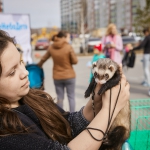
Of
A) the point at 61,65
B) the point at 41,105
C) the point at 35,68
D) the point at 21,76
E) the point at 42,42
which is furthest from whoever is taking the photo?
the point at 42,42

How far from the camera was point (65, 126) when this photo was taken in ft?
4.12

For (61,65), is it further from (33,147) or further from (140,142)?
(33,147)

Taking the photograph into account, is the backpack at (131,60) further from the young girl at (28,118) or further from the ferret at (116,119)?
the young girl at (28,118)

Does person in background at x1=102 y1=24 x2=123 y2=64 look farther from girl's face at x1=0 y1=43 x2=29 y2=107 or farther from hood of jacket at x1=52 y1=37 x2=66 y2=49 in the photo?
girl's face at x1=0 y1=43 x2=29 y2=107

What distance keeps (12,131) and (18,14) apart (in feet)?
11.9

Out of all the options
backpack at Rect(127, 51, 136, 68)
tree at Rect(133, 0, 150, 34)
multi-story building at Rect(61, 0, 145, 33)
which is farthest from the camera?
multi-story building at Rect(61, 0, 145, 33)

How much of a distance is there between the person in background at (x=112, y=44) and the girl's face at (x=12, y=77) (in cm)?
429

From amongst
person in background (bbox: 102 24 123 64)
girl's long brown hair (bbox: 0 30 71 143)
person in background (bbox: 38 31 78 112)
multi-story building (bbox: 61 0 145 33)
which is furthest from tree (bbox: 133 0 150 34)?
multi-story building (bbox: 61 0 145 33)

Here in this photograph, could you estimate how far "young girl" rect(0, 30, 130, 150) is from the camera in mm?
860

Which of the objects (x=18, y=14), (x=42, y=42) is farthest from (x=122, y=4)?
(x=18, y=14)

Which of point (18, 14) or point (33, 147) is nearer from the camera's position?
point (33, 147)

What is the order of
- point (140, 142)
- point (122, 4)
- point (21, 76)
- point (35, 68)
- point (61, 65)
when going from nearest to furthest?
point (21, 76) → point (140, 142) → point (35, 68) → point (61, 65) → point (122, 4)

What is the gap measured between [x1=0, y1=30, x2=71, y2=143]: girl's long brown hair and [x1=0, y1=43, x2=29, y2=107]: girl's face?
3cm

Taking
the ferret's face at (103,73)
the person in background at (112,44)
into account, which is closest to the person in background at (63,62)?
the person in background at (112,44)
